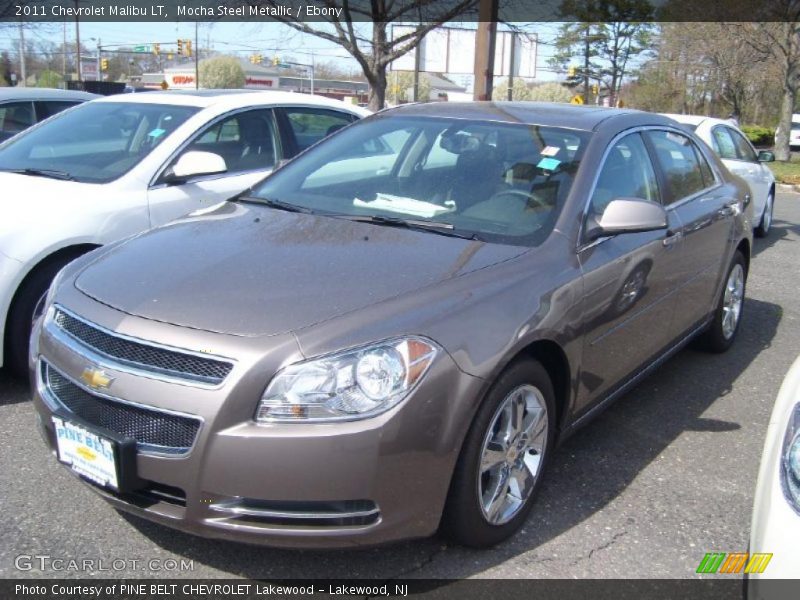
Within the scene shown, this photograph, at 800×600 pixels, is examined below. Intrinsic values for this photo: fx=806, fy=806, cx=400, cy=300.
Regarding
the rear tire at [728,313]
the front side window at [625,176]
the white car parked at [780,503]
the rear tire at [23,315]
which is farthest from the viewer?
the rear tire at [728,313]

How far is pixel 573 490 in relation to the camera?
3.49 m

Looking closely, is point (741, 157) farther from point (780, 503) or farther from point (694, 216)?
point (780, 503)

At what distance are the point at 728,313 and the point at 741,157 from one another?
16.6ft

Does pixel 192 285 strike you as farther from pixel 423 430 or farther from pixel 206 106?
pixel 206 106

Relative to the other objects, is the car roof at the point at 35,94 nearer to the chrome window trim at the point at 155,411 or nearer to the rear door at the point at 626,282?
the rear door at the point at 626,282

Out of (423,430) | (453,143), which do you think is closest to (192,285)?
(423,430)

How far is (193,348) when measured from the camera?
8.16 ft

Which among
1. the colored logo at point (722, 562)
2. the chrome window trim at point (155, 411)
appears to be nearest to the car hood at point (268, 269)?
the chrome window trim at point (155, 411)

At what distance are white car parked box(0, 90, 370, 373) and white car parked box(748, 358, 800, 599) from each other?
11.6 feet

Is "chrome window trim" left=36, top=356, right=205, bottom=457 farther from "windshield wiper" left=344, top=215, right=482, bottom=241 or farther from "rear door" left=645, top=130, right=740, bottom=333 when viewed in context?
"rear door" left=645, top=130, right=740, bottom=333

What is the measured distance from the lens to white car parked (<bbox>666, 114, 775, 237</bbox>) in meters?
9.22

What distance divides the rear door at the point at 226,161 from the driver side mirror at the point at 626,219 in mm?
2736

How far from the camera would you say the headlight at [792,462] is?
2.10m

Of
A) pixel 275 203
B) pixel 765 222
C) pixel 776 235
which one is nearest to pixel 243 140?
pixel 275 203
